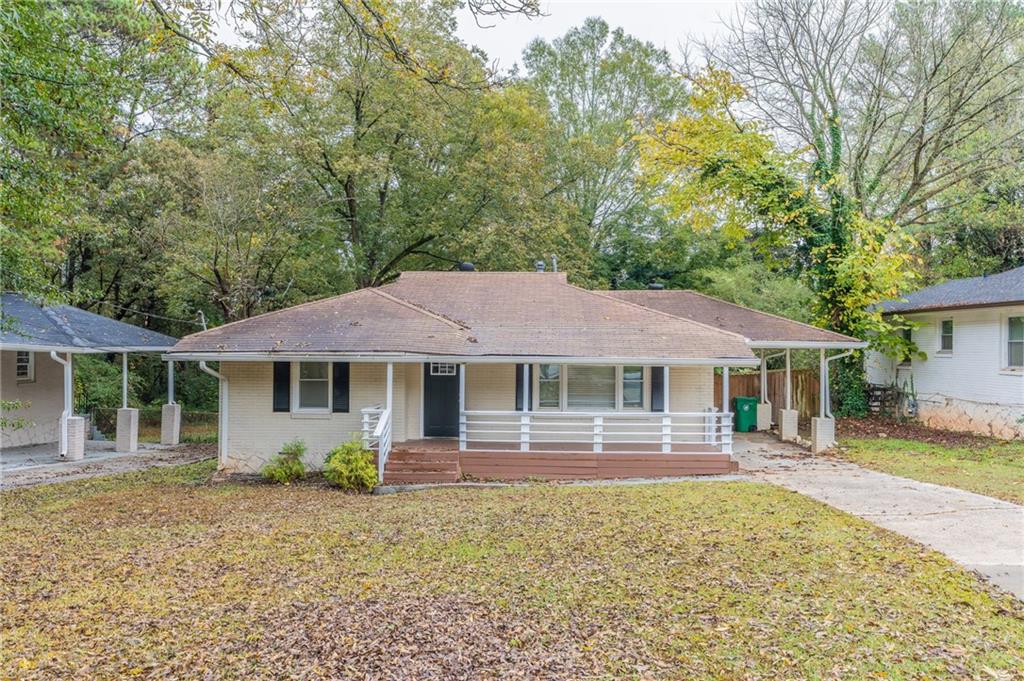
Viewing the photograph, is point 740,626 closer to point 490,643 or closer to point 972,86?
point 490,643

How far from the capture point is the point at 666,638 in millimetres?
4922

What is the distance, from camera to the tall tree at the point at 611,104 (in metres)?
30.1

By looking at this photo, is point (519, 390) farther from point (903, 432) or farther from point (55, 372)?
point (55, 372)

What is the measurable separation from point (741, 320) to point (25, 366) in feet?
61.1

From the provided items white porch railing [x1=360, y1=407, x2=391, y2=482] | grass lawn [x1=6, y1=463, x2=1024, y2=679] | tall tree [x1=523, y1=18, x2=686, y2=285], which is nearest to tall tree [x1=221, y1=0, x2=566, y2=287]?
tall tree [x1=523, y1=18, x2=686, y2=285]

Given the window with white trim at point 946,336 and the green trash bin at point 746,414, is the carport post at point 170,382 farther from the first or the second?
the window with white trim at point 946,336

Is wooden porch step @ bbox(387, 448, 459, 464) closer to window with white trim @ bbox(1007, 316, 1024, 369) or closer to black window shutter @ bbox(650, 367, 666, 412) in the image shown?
black window shutter @ bbox(650, 367, 666, 412)

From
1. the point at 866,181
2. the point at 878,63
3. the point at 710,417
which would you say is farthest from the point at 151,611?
the point at 866,181

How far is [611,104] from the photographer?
3075 cm

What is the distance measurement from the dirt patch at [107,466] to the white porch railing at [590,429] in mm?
7431

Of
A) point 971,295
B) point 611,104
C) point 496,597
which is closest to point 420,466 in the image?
point 496,597

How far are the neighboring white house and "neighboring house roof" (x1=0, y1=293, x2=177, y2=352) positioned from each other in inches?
870

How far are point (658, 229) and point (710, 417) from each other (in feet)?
61.8

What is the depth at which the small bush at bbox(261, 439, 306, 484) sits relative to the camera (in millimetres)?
12102
